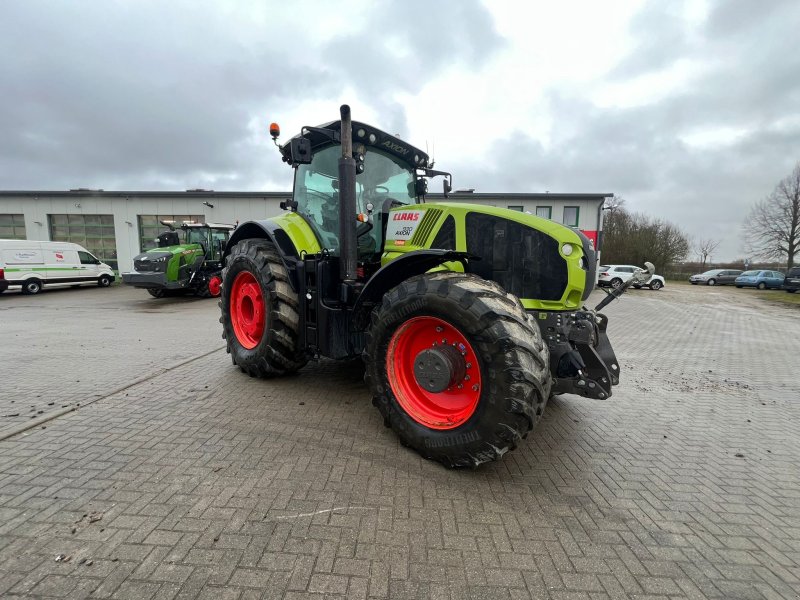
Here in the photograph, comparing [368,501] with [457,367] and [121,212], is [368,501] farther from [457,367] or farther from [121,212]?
[121,212]

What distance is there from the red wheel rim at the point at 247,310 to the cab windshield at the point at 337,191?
1.11 meters

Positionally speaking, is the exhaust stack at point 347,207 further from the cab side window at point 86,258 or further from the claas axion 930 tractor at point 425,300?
the cab side window at point 86,258

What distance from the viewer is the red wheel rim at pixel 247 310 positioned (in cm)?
460

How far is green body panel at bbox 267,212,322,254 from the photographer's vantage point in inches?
161

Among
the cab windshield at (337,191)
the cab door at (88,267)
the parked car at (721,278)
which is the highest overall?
the cab windshield at (337,191)

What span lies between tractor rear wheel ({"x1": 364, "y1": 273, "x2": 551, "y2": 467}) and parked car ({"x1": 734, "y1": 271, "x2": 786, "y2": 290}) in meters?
37.9

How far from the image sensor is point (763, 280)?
29.3 m

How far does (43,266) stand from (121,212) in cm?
652

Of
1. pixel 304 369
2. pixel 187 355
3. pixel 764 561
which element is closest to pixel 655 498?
pixel 764 561

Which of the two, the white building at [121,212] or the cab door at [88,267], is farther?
the white building at [121,212]

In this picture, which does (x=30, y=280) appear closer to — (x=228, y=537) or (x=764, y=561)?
(x=228, y=537)

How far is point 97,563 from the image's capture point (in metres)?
1.76

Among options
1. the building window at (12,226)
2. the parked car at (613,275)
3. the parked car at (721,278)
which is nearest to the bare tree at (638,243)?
the parked car at (721,278)

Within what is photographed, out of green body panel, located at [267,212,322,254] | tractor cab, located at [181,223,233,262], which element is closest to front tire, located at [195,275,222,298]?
tractor cab, located at [181,223,233,262]
